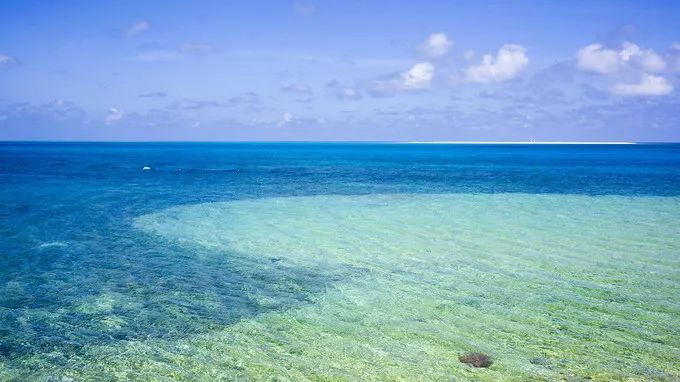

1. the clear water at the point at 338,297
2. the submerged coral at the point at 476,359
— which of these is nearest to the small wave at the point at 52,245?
the clear water at the point at 338,297

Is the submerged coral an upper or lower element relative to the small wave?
upper

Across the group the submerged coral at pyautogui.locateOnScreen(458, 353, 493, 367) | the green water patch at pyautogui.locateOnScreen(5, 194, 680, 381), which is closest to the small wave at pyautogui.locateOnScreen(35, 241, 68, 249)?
the green water patch at pyautogui.locateOnScreen(5, 194, 680, 381)

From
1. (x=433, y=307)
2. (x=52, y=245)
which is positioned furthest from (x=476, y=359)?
(x=52, y=245)

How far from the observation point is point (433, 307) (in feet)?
29.9

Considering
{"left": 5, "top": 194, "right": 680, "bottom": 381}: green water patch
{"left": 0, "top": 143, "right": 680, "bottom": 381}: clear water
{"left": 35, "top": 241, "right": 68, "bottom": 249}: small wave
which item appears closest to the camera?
{"left": 5, "top": 194, "right": 680, "bottom": 381}: green water patch

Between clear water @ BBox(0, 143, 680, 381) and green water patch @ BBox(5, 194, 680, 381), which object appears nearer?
green water patch @ BBox(5, 194, 680, 381)

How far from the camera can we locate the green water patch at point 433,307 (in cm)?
671

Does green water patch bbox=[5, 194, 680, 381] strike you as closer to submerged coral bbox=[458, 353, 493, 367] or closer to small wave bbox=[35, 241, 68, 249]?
submerged coral bbox=[458, 353, 493, 367]

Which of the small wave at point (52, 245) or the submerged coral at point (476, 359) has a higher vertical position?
the submerged coral at point (476, 359)

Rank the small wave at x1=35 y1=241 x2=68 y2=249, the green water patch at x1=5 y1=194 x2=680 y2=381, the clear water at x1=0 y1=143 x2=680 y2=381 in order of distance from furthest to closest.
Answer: the small wave at x1=35 y1=241 x2=68 y2=249 < the clear water at x1=0 y1=143 x2=680 y2=381 < the green water patch at x1=5 y1=194 x2=680 y2=381

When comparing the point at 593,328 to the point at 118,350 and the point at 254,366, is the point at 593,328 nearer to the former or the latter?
the point at 254,366

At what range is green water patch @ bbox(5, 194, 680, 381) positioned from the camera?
6.71 meters

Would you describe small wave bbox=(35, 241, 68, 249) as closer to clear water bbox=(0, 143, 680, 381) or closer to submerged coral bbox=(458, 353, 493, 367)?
clear water bbox=(0, 143, 680, 381)

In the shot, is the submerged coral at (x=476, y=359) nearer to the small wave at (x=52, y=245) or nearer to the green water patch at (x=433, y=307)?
the green water patch at (x=433, y=307)
